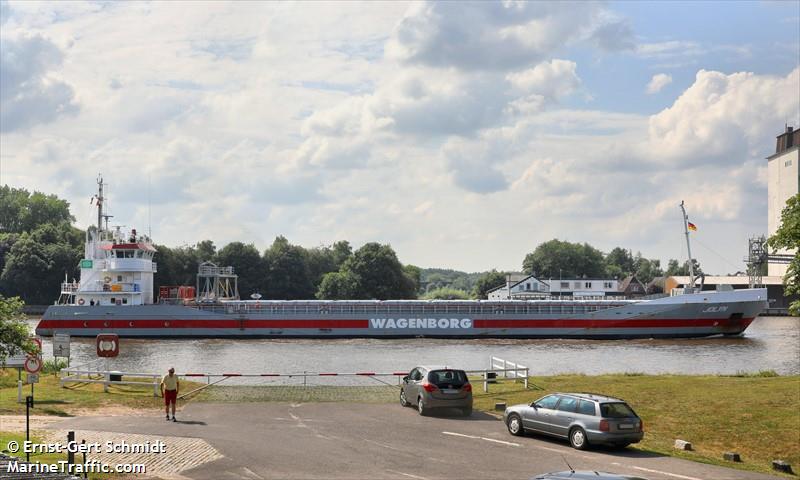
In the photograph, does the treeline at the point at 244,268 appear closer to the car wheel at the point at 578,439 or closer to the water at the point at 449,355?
the water at the point at 449,355

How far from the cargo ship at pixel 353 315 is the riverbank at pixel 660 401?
36560 millimetres

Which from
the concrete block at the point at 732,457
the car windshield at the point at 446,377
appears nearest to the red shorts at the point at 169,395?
the car windshield at the point at 446,377

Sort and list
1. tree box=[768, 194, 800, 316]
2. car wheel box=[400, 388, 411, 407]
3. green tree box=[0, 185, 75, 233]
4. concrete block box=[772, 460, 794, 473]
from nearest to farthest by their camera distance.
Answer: concrete block box=[772, 460, 794, 473]
car wheel box=[400, 388, 411, 407]
tree box=[768, 194, 800, 316]
green tree box=[0, 185, 75, 233]

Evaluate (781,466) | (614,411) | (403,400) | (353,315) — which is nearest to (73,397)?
(403,400)

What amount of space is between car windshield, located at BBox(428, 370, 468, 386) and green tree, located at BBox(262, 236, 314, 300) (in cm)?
10018

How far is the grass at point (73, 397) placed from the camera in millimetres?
22484

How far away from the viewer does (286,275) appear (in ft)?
401

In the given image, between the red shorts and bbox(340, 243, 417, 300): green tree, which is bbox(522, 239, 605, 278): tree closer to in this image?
bbox(340, 243, 417, 300): green tree

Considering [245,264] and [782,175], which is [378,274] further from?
[782,175]

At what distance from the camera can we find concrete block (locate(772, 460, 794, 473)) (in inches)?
655

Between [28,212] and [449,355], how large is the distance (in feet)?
404

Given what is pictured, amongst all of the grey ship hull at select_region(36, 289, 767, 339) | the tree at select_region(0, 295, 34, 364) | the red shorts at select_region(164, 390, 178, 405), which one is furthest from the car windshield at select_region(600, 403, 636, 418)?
the grey ship hull at select_region(36, 289, 767, 339)

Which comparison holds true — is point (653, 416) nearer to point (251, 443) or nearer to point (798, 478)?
point (798, 478)

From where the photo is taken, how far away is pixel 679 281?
459 feet
